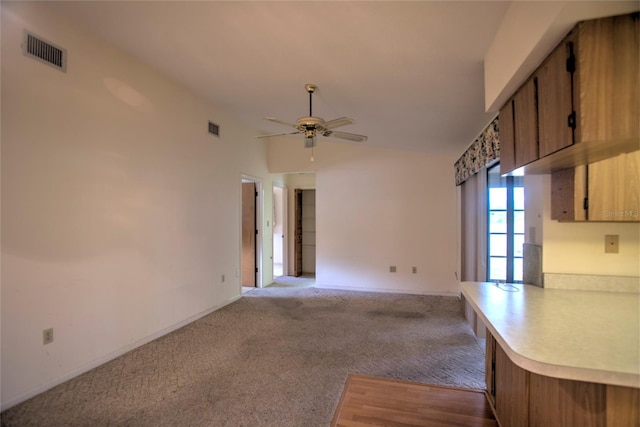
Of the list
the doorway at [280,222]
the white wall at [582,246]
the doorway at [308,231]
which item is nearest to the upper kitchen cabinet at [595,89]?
the white wall at [582,246]

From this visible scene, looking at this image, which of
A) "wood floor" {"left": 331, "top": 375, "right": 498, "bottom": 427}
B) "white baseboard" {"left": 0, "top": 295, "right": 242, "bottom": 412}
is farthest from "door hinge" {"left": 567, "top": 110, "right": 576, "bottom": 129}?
"white baseboard" {"left": 0, "top": 295, "right": 242, "bottom": 412}

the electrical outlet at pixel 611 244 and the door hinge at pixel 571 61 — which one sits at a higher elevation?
the door hinge at pixel 571 61

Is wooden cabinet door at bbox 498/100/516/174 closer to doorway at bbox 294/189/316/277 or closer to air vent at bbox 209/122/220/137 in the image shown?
air vent at bbox 209/122/220/137

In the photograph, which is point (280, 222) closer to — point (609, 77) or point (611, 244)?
point (611, 244)

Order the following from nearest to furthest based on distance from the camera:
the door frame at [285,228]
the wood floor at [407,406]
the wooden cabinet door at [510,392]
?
the wooden cabinet door at [510,392], the wood floor at [407,406], the door frame at [285,228]

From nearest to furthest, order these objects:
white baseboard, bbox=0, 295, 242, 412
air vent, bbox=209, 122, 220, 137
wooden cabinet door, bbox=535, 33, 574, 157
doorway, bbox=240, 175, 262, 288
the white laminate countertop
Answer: the white laminate countertop → wooden cabinet door, bbox=535, 33, 574, 157 → white baseboard, bbox=0, 295, 242, 412 → air vent, bbox=209, 122, 220, 137 → doorway, bbox=240, 175, 262, 288

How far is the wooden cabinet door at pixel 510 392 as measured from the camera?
Result: 4.93 ft

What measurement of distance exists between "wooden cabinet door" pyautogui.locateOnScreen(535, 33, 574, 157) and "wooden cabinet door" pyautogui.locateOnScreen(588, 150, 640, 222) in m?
0.47

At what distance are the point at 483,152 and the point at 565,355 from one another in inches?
89.2

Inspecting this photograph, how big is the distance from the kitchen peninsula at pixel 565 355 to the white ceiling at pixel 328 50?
161cm

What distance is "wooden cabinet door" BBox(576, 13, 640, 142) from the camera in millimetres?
1179

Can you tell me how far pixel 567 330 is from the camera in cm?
134

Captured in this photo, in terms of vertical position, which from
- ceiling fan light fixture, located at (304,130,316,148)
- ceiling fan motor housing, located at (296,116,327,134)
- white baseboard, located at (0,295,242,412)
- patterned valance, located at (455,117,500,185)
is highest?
ceiling fan motor housing, located at (296,116,327,134)

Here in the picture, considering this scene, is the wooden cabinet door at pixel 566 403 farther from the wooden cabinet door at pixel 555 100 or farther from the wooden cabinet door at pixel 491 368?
the wooden cabinet door at pixel 555 100
